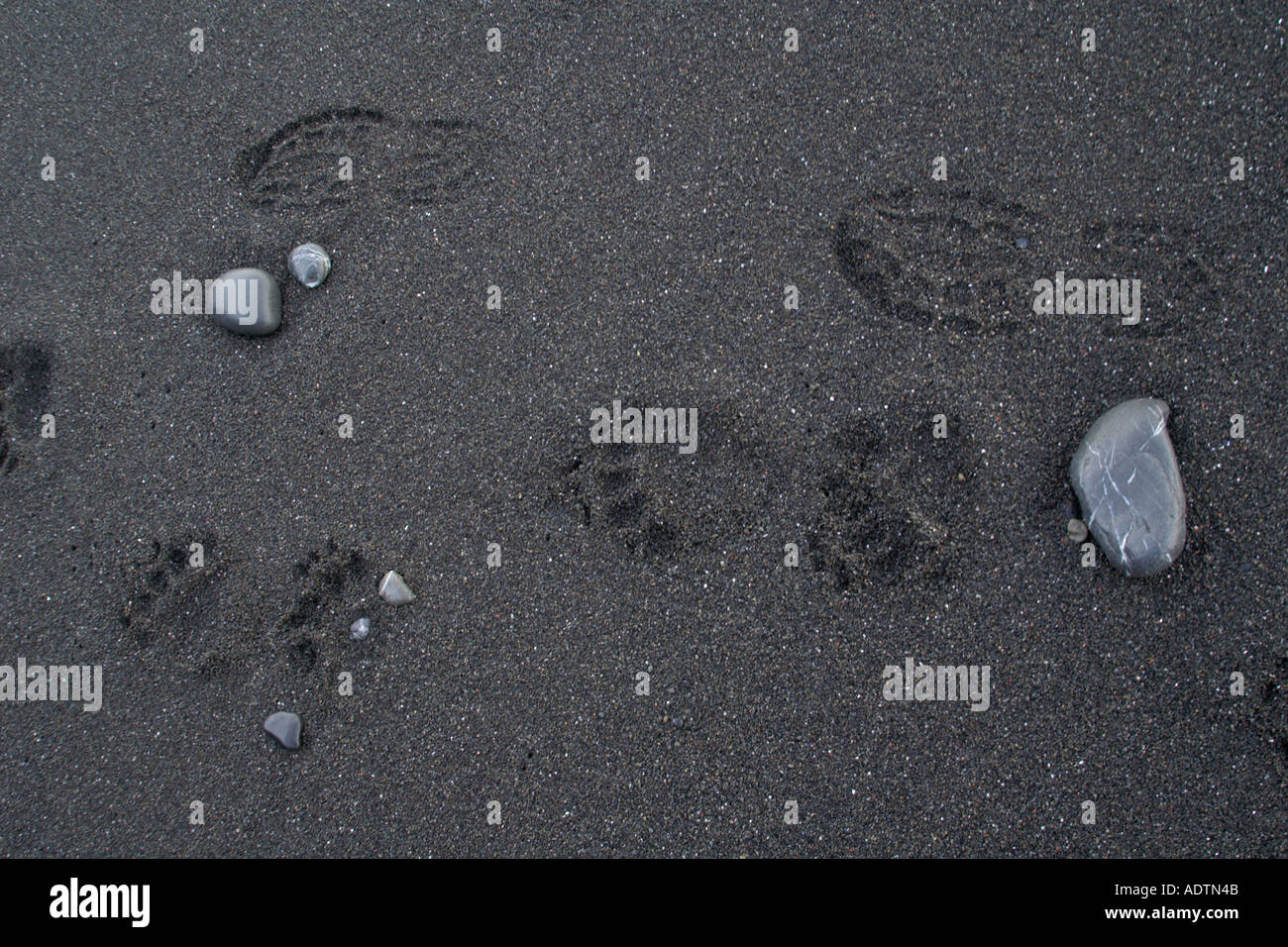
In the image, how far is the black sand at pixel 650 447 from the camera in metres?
2.48

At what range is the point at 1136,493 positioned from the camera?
7.96 ft

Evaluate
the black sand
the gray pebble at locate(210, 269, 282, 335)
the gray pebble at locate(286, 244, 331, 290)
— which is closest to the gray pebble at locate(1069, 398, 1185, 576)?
the black sand

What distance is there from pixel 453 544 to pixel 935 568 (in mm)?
1604

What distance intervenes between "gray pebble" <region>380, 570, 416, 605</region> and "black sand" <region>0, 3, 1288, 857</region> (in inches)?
2.0

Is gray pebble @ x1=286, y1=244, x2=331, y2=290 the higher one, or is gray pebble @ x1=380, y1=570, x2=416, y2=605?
gray pebble @ x1=286, y1=244, x2=331, y2=290

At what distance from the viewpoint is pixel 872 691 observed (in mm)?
2490

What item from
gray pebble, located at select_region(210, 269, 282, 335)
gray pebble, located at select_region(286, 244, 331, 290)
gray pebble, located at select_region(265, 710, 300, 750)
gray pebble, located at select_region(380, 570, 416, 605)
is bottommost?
gray pebble, located at select_region(265, 710, 300, 750)

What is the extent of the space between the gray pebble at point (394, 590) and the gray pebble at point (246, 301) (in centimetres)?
97

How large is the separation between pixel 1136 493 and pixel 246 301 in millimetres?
3012

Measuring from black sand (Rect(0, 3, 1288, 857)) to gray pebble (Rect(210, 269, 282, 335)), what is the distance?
2.8 inches

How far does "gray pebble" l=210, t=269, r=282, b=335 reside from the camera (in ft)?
8.57

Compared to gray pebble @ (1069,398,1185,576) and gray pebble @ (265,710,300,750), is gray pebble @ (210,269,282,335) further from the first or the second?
gray pebble @ (1069,398,1185,576)

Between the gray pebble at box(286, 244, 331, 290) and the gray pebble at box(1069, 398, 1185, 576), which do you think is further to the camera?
the gray pebble at box(286, 244, 331, 290)

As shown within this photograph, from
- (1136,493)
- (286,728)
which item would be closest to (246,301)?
(286,728)
